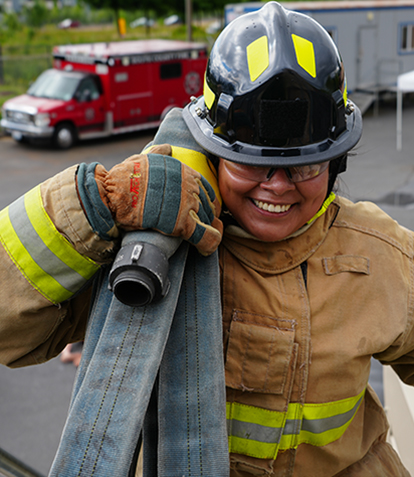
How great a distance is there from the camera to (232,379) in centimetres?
149

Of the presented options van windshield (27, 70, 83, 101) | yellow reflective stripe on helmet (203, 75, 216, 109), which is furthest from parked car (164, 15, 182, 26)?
yellow reflective stripe on helmet (203, 75, 216, 109)

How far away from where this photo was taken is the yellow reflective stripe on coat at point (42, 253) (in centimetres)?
122

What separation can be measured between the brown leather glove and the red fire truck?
1146cm

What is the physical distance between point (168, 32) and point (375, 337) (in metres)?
Answer: 30.1

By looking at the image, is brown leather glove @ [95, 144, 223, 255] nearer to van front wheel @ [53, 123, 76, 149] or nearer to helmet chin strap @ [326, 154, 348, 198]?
helmet chin strap @ [326, 154, 348, 198]

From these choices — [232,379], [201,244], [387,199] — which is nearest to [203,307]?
[201,244]

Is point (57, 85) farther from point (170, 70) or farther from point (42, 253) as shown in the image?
point (42, 253)

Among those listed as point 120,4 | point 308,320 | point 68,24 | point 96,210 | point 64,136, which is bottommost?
point 64,136

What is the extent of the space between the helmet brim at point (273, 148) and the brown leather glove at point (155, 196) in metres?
0.20

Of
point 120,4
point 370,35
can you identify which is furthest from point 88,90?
point 120,4

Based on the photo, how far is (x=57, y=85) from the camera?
1263cm

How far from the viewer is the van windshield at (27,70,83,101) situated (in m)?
12.4

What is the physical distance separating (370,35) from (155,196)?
51.1ft

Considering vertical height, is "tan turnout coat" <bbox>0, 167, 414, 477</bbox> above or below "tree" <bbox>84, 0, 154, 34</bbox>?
above
